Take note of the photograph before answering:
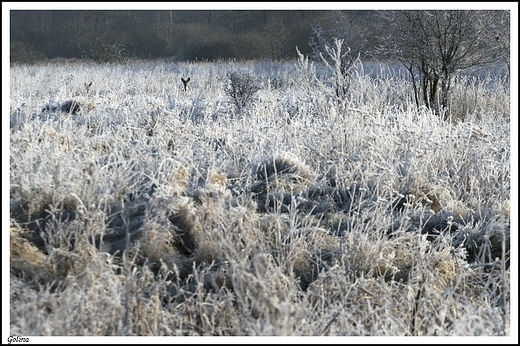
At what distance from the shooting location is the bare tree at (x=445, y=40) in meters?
7.30

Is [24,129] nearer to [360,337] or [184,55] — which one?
[360,337]

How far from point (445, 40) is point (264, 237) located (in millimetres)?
4863

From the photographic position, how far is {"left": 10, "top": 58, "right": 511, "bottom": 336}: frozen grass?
2.85 metres

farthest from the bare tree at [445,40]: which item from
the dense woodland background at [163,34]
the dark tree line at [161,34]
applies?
the dense woodland background at [163,34]

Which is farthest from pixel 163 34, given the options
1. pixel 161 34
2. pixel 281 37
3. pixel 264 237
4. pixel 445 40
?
pixel 264 237

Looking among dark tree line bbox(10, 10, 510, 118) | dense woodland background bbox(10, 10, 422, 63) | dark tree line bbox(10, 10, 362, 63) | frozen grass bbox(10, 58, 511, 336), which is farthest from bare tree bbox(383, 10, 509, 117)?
dense woodland background bbox(10, 10, 422, 63)

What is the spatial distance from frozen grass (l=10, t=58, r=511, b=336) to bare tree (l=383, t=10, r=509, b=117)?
2.48 metres

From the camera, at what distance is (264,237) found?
11.6 ft

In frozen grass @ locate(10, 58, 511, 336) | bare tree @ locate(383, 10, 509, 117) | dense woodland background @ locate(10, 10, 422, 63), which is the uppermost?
dense woodland background @ locate(10, 10, 422, 63)

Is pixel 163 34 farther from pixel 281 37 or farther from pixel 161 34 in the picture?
pixel 281 37

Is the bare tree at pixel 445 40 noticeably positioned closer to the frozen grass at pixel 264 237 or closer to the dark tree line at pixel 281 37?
the dark tree line at pixel 281 37

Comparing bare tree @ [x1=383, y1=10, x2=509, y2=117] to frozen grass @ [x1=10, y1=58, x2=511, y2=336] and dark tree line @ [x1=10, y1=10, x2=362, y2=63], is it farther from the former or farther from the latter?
dark tree line @ [x1=10, y1=10, x2=362, y2=63]

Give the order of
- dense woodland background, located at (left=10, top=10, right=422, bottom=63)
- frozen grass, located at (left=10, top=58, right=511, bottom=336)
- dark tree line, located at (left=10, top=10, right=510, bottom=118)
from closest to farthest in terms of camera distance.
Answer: frozen grass, located at (left=10, top=58, right=511, bottom=336)
dark tree line, located at (left=10, top=10, right=510, bottom=118)
dense woodland background, located at (left=10, top=10, right=422, bottom=63)

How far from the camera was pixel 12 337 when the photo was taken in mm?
2605
